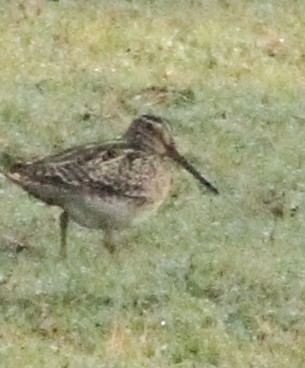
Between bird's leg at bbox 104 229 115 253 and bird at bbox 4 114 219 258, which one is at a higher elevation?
bird at bbox 4 114 219 258

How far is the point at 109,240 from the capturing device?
10148mm

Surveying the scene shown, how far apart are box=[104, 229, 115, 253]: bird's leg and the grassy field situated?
43 mm

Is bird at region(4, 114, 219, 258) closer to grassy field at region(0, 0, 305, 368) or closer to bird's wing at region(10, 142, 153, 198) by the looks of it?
bird's wing at region(10, 142, 153, 198)

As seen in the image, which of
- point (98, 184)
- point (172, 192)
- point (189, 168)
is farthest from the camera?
point (172, 192)

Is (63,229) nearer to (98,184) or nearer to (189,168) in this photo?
(98,184)

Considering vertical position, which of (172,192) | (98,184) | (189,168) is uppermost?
(98,184)

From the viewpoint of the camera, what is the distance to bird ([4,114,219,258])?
9977 millimetres

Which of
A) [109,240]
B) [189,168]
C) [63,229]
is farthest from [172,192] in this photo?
[63,229]

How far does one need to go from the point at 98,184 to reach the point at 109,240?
1.17 feet

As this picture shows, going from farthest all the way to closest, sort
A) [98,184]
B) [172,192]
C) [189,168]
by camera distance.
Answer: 1. [172,192]
2. [189,168]
3. [98,184]

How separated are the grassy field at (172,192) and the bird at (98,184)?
0.21 m

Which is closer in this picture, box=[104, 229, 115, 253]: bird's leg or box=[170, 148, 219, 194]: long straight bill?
box=[104, 229, 115, 253]: bird's leg

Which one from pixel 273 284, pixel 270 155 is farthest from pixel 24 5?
pixel 273 284

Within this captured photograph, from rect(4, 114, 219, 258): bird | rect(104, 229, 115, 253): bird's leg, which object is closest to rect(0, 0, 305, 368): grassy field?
rect(104, 229, 115, 253): bird's leg
